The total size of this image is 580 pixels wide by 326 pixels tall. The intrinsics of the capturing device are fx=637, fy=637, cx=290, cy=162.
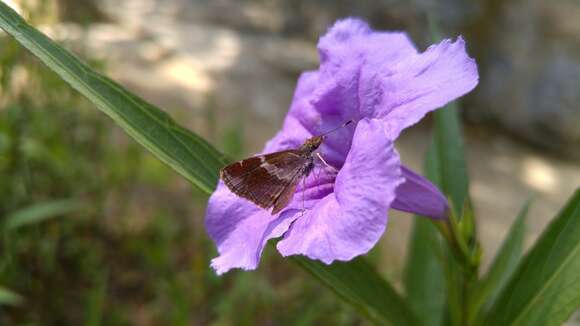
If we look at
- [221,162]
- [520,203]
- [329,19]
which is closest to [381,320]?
[221,162]

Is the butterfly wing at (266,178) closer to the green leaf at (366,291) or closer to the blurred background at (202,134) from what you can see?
the green leaf at (366,291)

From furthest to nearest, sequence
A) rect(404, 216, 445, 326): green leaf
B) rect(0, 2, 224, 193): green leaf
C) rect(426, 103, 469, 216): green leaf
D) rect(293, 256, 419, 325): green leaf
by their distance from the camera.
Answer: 1. rect(404, 216, 445, 326): green leaf
2. rect(426, 103, 469, 216): green leaf
3. rect(293, 256, 419, 325): green leaf
4. rect(0, 2, 224, 193): green leaf

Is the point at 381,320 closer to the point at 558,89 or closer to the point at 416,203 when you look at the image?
the point at 416,203

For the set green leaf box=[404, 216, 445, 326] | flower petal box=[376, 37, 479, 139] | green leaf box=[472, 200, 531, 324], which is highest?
flower petal box=[376, 37, 479, 139]

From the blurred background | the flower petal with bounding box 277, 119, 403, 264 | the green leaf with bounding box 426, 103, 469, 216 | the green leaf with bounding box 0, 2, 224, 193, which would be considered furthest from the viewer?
the blurred background

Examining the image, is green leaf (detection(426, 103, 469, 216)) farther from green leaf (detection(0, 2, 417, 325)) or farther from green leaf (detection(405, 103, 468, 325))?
green leaf (detection(0, 2, 417, 325))

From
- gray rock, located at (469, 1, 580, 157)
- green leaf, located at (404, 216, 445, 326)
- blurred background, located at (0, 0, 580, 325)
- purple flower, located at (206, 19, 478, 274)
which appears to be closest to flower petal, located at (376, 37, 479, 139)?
purple flower, located at (206, 19, 478, 274)
